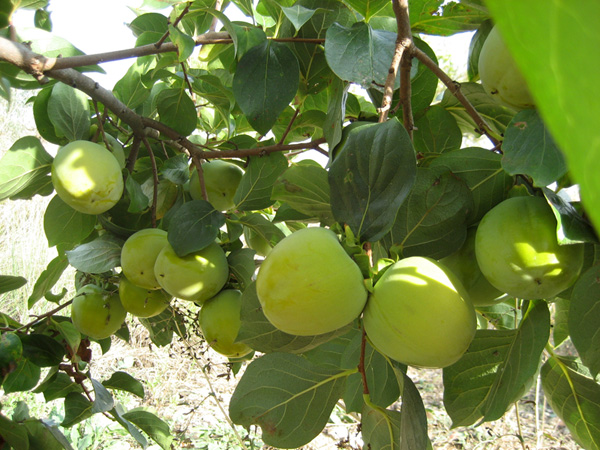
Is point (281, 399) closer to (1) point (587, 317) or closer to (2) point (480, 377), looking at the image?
(2) point (480, 377)

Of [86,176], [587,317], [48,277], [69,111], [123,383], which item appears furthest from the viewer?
[123,383]

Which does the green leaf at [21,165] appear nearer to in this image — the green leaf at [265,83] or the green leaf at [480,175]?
the green leaf at [265,83]

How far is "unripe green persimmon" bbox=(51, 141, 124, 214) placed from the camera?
87 cm

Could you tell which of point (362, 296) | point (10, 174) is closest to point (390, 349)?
point (362, 296)

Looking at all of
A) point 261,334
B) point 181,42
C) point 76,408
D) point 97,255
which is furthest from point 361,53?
point 76,408

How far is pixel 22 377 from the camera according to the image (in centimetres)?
121

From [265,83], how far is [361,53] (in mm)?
224

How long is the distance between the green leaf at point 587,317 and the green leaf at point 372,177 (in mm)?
274

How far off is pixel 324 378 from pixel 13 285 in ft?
2.83

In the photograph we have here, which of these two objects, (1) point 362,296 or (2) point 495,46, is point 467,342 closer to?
(1) point 362,296

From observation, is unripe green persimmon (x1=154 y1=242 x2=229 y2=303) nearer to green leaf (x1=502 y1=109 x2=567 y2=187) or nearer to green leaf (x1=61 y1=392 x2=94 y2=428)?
green leaf (x1=502 y1=109 x2=567 y2=187)

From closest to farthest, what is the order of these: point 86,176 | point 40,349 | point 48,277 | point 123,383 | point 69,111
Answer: point 86,176, point 69,111, point 40,349, point 48,277, point 123,383

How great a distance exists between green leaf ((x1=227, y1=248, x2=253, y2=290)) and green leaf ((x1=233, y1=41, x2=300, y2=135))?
26 centimetres

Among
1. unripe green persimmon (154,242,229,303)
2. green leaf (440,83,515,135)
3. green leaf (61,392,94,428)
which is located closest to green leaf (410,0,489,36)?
green leaf (440,83,515,135)
